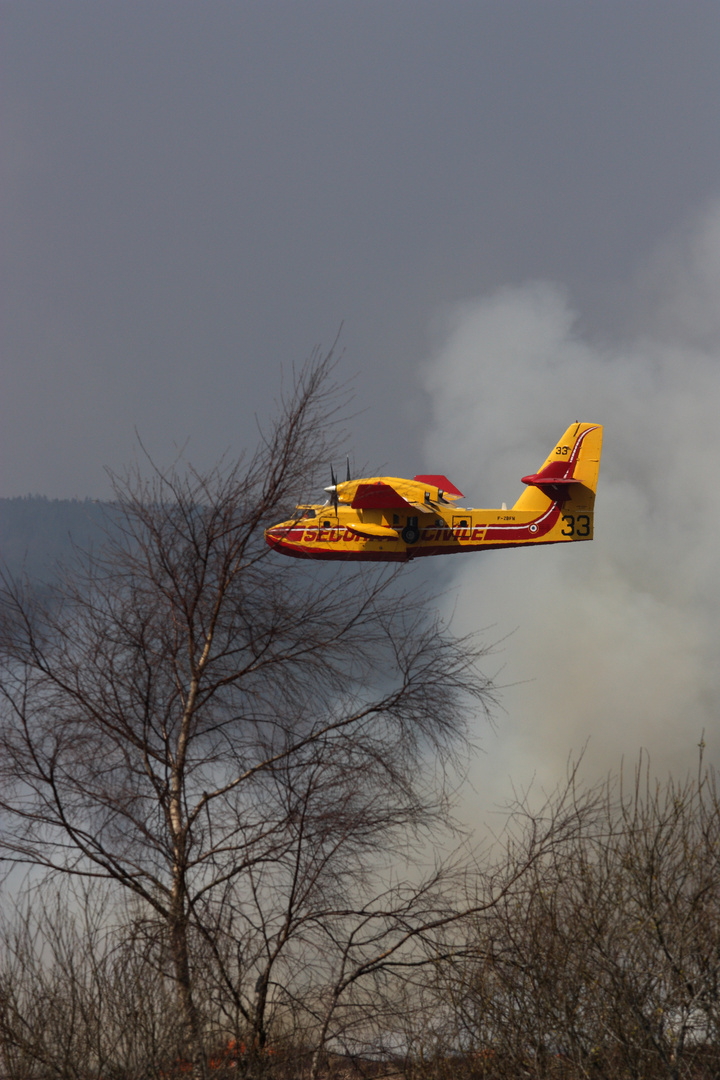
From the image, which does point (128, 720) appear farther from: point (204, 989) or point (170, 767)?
point (204, 989)

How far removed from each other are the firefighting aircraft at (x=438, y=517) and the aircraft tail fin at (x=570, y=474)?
0.02 metres

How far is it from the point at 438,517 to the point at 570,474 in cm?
424

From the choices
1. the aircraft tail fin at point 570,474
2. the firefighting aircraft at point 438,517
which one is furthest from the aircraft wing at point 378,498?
the aircraft tail fin at point 570,474

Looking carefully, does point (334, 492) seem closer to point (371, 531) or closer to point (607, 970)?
point (371, 531)

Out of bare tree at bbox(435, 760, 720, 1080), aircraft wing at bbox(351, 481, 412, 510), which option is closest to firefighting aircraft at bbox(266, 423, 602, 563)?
aircraft wing at bbox(351, 481, 412, 510)

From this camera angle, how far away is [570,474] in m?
25.1

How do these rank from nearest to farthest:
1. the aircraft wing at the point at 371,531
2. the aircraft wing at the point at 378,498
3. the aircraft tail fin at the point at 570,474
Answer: the aircraft wing at the point at 378,498, the aircraft wing at the point at 371,531, the aircraft tail fin at the point at 570,474

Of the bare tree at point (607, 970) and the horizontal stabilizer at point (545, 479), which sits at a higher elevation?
the horizontal stabilizer at point (545, 479)

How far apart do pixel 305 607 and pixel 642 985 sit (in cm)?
833

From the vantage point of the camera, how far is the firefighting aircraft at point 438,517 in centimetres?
2245

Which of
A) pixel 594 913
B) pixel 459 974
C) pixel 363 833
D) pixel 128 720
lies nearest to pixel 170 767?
pixel 128 720

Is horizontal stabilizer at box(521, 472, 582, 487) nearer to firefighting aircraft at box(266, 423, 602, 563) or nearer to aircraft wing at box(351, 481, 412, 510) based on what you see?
firefighting aircraft at box(266, 423, 602, 563)

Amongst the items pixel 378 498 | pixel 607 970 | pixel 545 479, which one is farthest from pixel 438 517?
pixel 607 970

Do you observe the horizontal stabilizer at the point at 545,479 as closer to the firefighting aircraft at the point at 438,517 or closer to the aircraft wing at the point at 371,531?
the firefighting aircraft at the point at 438,517
